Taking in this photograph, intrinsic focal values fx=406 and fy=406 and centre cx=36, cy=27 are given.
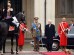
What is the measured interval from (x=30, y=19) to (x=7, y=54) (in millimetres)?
16331

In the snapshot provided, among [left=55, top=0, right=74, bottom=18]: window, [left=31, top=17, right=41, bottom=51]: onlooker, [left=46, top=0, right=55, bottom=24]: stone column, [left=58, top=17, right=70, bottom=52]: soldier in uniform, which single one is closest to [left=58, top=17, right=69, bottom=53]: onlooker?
[left=58, top=17, right=70, bottom=52]: soldier in uniform

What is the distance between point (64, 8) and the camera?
38875 millimetres

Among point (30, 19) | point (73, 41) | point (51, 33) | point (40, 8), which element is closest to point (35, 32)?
point (51, 33)

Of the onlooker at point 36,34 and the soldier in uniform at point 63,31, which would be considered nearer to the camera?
the soldier in uniform at point 63,31

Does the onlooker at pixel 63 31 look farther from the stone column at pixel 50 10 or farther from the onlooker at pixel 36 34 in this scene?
the stone column at pixel 50 10

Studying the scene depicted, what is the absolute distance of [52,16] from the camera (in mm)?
33281

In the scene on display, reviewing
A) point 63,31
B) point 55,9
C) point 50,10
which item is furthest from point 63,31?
point 55,9

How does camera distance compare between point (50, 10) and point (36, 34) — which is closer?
point (36, 34)

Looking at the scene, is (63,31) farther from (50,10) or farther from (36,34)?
(50,10)

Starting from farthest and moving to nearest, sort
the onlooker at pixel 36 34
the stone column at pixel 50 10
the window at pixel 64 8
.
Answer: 1. the window at pixel 64 8
2. the stone column at pixel 50 10
3. the onlooker at pixel 36 34

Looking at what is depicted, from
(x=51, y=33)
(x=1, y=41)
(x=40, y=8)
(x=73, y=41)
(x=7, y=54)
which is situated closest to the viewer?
(x=1, y=41)

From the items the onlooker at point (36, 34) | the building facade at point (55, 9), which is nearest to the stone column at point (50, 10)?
the building facade at point (55, 9)

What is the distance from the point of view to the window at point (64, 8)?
38500 millimetres

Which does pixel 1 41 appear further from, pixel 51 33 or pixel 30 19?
pixel 30 19
